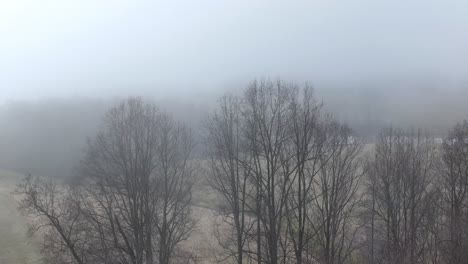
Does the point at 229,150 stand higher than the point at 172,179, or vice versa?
the point at 229,150

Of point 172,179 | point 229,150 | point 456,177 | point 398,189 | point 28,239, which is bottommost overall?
point 28,239

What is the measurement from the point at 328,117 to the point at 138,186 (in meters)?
14.4

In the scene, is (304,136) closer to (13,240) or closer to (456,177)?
(456,177)

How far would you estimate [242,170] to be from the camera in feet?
107

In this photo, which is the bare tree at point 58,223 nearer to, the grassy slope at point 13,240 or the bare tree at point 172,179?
the bare tree at point 172,179

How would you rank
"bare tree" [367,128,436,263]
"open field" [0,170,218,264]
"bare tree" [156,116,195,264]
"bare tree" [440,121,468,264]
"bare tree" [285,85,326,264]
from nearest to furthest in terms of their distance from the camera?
"bare tree" [285,85,326,264] < "bare tree" [156,116,195,264] < "bare tree" [440,121,468,264] < "bare tree" [367,128,436,263] < "open field" [0,170,218,264]

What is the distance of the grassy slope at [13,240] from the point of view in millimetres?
53969

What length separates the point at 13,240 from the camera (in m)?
59.6

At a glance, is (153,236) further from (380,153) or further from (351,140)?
(380,153)

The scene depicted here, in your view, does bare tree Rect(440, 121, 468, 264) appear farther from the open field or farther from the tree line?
the open field

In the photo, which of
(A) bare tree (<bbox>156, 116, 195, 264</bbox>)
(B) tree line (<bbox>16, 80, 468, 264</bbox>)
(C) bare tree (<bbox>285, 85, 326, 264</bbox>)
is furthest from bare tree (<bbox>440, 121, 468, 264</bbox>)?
(A) bare tree (<bbox>156, 116, 195, 264</bbox>)

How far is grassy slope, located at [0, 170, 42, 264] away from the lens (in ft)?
177

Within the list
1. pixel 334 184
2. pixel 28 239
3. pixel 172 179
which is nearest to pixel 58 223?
pixel 172 179

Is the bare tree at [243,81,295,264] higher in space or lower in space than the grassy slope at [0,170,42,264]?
higher
